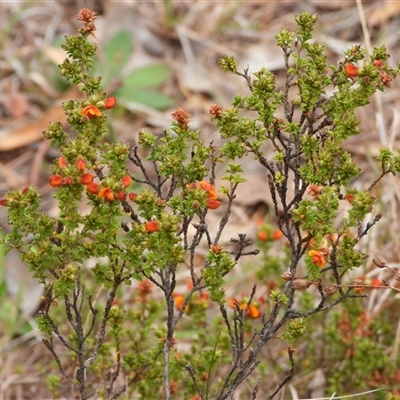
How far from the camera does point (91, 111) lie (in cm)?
205

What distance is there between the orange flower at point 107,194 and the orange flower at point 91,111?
23cm

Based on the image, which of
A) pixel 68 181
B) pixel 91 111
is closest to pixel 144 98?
pixel 91 111

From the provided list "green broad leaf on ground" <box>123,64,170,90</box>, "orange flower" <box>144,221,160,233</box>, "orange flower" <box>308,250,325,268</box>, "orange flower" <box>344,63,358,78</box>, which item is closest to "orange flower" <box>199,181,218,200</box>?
"orange flower" <box>144,221,160,233</box>

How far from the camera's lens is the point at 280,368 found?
322 cm

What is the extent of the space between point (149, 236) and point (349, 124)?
62 centimetres

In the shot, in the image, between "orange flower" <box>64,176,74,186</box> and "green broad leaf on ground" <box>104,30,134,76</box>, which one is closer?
"orange flower" <box>64,176,74,186</box>

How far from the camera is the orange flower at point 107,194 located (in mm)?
1955

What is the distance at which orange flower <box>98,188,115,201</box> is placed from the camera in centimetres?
196

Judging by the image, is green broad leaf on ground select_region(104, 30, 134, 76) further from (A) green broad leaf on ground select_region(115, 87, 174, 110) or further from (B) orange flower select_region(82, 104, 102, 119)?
(B) orange flower select_region(82, 104, 102, 119)

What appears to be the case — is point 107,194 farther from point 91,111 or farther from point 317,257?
point 317,257

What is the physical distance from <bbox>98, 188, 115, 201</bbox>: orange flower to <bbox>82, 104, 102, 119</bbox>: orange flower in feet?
0.76

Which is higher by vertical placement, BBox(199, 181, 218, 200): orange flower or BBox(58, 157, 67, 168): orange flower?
BBox(58, 157, 67, 168): orange flower

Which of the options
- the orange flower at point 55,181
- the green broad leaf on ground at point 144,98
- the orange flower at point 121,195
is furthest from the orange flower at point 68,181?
the green broad leaf on ground at point 144,98

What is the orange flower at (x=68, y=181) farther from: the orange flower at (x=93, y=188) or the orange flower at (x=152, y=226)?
the orange flower at (x=152, y=226)
